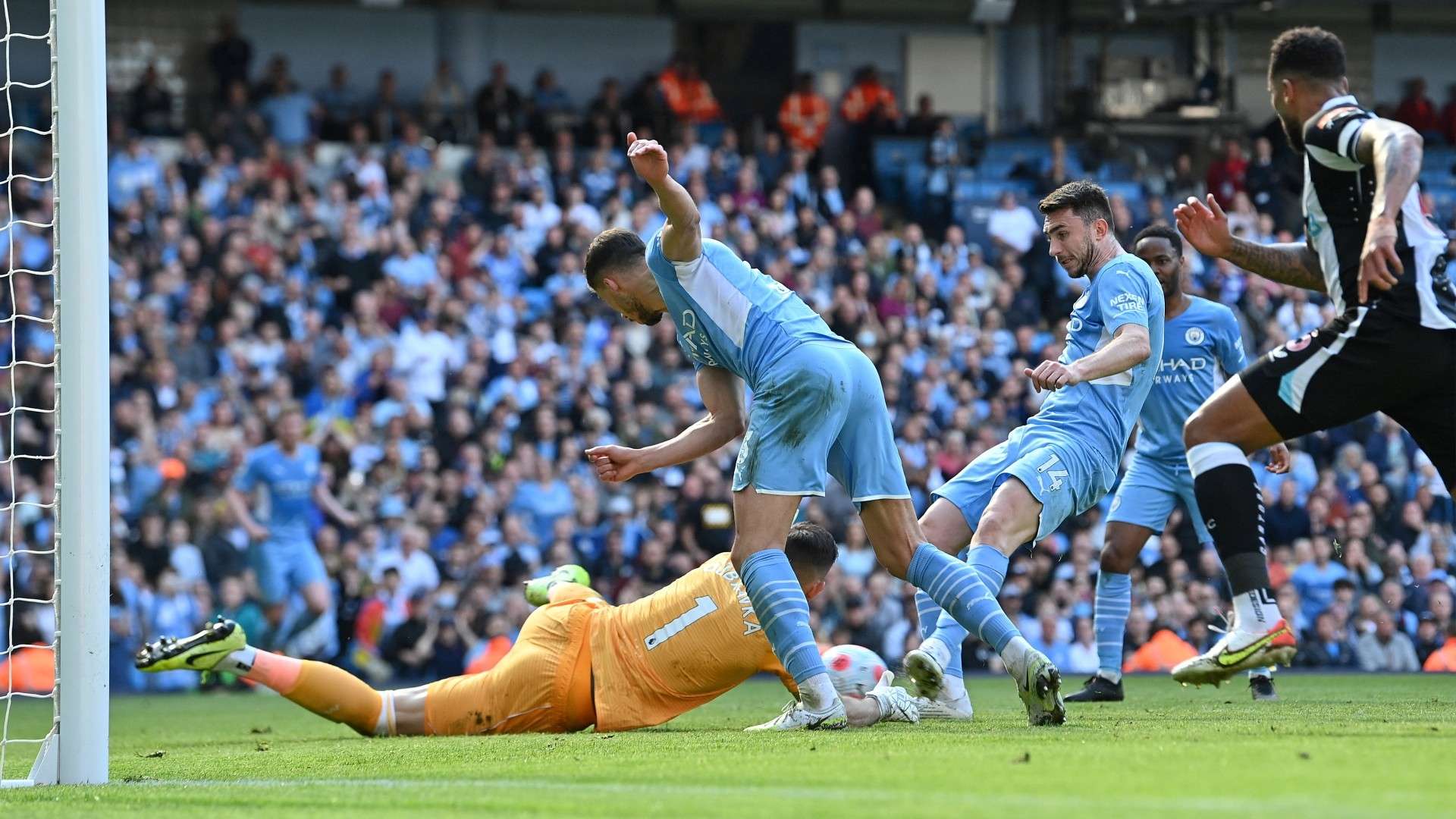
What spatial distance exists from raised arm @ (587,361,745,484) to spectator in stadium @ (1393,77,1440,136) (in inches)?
778

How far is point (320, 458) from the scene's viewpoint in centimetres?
1630

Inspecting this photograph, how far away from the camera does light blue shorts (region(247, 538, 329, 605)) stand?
50.6ft

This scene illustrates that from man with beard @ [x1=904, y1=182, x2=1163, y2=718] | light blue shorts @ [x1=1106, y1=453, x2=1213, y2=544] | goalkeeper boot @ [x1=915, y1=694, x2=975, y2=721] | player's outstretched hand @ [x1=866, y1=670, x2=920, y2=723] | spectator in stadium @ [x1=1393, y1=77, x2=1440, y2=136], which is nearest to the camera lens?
player's outstretched hand @ [x1=866, y1=670, x2=920, y2=723]

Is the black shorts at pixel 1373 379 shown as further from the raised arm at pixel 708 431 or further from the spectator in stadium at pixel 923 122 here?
the spectator in stadium at pixel 923 122

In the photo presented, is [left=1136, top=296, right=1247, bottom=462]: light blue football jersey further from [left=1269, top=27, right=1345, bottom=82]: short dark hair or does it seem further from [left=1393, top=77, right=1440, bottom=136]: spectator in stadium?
[left=1393, top=77, right=1440, bottom=136]: spectator in stadium

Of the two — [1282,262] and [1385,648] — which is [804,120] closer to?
[1385,648]

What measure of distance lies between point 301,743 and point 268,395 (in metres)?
9.35

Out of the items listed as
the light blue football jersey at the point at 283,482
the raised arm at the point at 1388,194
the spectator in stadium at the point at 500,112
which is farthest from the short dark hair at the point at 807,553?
the spectator in stadium at the point at 500,112

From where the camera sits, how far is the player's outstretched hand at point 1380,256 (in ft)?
19.1

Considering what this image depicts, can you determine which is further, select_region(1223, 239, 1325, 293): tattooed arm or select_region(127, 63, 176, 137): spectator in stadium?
select_region(127, 63, 176, 137): spectator in stadium

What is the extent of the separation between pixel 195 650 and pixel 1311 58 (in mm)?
5126

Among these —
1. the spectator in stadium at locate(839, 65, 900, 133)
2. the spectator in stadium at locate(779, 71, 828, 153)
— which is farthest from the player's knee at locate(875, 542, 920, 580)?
the spectator in stadium at locate(839, 65, 900, 133)

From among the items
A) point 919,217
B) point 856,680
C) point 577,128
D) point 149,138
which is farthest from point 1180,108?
point 856,680

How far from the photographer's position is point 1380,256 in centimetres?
583
